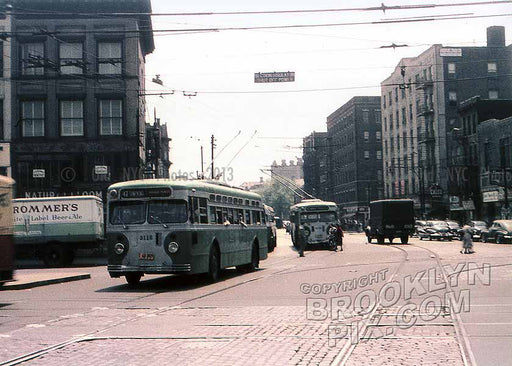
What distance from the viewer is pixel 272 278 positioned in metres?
21.0

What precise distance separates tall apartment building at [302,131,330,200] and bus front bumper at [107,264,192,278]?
108829mm

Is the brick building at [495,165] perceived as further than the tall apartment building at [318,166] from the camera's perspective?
No

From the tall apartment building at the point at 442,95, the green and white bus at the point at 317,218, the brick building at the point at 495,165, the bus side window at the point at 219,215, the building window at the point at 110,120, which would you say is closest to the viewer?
the bus side window at the point at 219,215

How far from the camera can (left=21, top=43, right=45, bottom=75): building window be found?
146 feet

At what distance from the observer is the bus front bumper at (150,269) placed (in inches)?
725

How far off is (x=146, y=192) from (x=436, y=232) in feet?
145

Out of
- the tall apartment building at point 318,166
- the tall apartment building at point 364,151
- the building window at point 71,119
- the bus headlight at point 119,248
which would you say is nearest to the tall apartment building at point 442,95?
the tall apartment building at point 364,151

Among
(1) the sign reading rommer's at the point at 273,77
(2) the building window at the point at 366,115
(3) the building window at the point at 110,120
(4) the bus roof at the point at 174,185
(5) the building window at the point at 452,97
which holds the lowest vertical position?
(4) the bus roof at the point at 174,185

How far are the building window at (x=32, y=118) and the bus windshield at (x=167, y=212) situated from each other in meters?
28.2

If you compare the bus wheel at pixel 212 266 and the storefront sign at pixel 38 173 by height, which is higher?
the storefront sign at pixel 38 173

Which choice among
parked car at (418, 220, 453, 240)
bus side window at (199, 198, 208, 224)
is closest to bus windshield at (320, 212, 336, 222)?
parked car at (418, 220, 453, 240)

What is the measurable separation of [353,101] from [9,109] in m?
73.7

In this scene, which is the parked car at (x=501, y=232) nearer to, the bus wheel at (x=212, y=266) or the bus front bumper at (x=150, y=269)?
the bus wheel at (x=212, y=266)

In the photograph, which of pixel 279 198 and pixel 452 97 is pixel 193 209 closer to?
pixel 452 97
